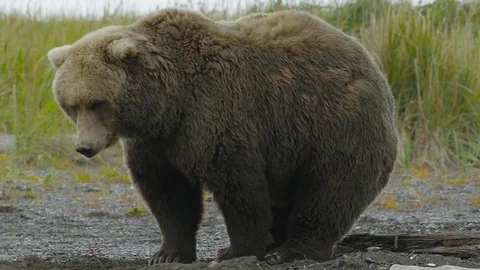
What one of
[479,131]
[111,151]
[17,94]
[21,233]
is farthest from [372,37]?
[21,233]

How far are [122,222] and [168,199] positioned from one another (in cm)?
249

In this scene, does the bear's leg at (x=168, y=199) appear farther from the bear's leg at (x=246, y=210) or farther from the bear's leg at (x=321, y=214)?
the bear's leg at (x=321, y=214)

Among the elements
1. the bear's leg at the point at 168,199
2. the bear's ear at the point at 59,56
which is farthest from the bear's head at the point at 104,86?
the bear's leg at the point at 168,199

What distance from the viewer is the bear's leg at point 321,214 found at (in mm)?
5945

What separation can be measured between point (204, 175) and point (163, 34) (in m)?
0.89

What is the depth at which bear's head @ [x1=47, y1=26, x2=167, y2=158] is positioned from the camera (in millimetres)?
5582

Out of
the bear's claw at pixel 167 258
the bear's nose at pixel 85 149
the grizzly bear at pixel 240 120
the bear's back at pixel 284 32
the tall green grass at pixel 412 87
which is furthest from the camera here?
the tall green grass at pixel 412 87

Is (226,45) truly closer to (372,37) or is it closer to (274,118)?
(274,118)

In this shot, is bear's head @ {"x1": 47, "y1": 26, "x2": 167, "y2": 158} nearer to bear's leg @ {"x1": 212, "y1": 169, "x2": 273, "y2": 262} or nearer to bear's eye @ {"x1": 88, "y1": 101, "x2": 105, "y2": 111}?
bear's eye @ {"x1": 88, "y1": 101, "x2": 105, "y2": 111}

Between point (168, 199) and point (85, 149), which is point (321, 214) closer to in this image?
point (168, 199)

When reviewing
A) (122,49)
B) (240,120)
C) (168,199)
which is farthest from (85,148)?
(240,120)

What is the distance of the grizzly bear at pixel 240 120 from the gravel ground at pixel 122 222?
43 centimetres

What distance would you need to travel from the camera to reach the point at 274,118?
5.89 meters

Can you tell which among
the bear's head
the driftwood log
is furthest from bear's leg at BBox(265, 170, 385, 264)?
the bear's head
